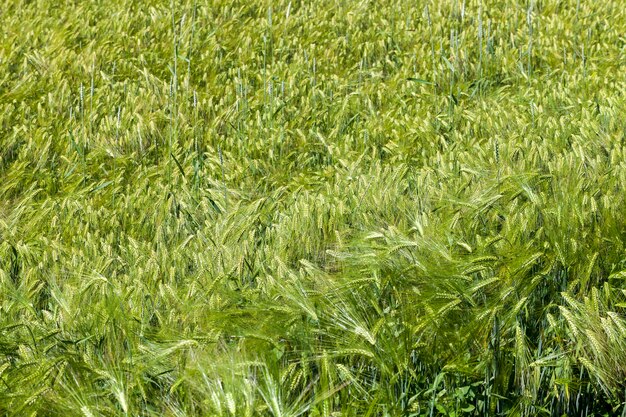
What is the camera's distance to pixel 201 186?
416 centimetres

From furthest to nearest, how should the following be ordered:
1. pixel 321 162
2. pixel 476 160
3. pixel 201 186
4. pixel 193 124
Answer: pixel 193 124 < pixel 321 162 < pixel 201 186 < pixel 476 160

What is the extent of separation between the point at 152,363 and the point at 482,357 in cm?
86

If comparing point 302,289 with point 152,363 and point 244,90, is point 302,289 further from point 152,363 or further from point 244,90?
point 244,90

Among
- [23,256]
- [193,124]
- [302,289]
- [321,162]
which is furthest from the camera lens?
[193,124]

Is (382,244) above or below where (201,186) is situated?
above

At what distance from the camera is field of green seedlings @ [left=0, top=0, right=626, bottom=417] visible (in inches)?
91.9

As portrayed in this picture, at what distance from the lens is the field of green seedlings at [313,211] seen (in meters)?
2.33

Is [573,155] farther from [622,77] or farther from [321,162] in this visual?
[622,77]

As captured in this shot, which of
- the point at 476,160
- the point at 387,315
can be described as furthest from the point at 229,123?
the point at 387,315

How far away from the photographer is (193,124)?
4.76 metres

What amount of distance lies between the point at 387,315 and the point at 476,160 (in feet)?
4.39

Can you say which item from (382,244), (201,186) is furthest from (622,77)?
(382,244)

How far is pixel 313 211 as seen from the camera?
10.6 feet

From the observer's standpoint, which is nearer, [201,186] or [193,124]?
[201,186]
